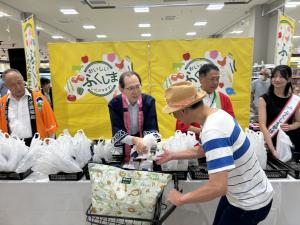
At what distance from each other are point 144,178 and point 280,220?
1.05m

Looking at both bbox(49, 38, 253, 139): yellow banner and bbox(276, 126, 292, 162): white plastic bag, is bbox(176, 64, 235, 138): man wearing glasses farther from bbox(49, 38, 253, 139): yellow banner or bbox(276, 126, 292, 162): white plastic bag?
bbox(49, 38, 253, 139): yellow banner

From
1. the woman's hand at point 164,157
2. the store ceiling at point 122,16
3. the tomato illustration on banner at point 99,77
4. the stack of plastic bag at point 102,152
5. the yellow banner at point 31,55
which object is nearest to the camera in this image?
the woman's hand at point 164,157

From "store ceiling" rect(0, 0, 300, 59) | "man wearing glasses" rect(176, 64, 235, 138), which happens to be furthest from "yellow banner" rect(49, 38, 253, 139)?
"store ceiling" rect(0, 0, 300, 59)

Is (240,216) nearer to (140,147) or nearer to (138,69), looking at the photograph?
(140,147)

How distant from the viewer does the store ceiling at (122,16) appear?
8.25m

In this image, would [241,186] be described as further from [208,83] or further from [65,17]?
[65,17]

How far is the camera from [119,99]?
6.42 feet

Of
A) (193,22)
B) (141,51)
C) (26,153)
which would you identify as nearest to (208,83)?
(26,153)

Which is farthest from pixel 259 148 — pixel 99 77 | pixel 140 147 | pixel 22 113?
pixel 99 77

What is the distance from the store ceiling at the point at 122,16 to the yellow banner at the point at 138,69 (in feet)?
10.7

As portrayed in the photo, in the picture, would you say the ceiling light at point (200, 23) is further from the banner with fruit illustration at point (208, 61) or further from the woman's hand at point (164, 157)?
the woman's hand at point (164, 157)

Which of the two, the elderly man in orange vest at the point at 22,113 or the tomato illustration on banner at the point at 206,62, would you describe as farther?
the tomato illustration on banner at the point at 206,62

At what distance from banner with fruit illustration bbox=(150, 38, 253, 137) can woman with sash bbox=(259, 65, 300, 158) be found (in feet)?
6.18

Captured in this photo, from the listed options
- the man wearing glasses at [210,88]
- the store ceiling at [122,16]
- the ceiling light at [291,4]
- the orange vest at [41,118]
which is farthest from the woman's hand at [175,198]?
the ceiling light at [291,4]
